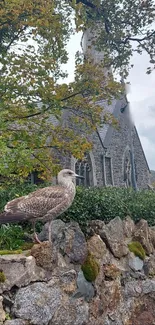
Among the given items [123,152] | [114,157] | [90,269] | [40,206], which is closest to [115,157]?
[114,157]

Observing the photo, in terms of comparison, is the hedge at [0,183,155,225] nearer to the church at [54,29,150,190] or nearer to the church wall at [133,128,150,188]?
the church at [54,29,150,190]

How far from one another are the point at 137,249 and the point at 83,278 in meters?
1.89

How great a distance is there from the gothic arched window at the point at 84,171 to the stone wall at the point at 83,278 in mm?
12994

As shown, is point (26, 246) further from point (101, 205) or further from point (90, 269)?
point (101, 205)

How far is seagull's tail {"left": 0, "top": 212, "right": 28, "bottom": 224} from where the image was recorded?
4.54m

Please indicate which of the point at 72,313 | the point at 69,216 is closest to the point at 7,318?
the point at 72,313

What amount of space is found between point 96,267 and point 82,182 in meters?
15.2

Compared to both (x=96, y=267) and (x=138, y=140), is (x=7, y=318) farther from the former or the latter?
(x=138, y=140)

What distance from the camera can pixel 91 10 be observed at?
48.7ft

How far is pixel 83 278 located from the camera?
214 inches

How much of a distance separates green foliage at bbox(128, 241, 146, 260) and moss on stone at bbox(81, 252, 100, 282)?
1.44 meters

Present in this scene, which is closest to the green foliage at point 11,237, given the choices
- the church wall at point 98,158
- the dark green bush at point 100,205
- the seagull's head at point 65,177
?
the dark green bush at point 100,205

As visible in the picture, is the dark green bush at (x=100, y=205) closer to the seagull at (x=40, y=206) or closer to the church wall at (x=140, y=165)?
the seagull at (x=40, y=206)

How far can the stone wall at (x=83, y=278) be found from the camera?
444 centimetres
